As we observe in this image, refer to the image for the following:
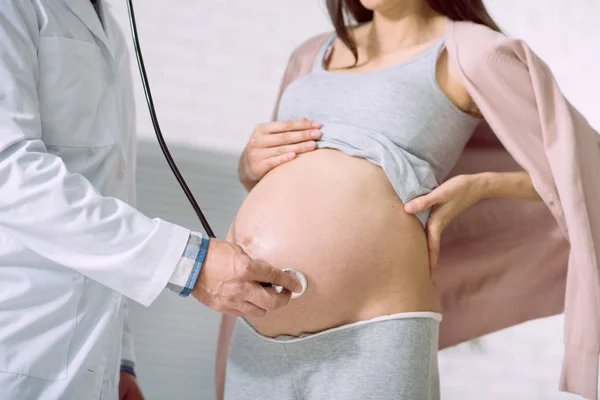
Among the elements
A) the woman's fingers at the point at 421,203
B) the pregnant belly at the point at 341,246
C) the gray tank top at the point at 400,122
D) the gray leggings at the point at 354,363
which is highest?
the gray tank top at the point at 400,122

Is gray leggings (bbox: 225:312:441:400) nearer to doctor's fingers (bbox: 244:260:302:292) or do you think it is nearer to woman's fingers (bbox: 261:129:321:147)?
doctor's fingers (bbox: 244:260:302:292)

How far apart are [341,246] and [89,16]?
0.51m

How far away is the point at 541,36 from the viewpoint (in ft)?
5.46

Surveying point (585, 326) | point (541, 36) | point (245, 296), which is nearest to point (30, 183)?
point (245, 296)

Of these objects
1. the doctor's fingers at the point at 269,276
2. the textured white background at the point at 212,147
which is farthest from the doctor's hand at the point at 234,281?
the textured white background at the point at 212,147

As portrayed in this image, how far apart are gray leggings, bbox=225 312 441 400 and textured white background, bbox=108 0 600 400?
0.54 meters

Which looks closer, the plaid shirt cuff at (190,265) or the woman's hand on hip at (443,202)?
the plaid shirt cuff at (190,265)

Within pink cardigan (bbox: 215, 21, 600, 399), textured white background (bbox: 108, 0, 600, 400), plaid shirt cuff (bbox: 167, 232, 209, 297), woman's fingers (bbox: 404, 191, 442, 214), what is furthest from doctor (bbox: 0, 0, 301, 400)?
textured white background (bbox: 108, 0, 600, 400)

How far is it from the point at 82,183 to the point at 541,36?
131 cm

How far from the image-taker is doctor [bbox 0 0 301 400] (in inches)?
30.5

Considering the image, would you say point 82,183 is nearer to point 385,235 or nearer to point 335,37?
point 385,235

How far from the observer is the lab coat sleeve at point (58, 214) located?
0.77m

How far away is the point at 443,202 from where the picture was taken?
1056 millimetres

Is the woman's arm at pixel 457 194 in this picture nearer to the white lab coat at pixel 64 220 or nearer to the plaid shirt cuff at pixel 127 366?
the white lab coat at pixel 64 220
